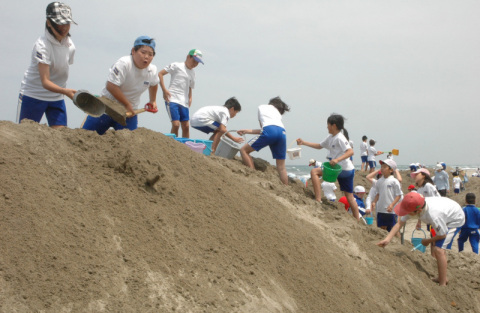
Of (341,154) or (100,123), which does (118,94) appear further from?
(341,154)

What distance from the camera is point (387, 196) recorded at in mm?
8422

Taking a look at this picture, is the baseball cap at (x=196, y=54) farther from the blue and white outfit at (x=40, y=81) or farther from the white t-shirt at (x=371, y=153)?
the white t-shirt at (x=371, y=153)

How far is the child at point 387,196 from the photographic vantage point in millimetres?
8406

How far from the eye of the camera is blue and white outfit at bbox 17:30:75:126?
511 centimetres

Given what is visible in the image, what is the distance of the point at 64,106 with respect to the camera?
5535mm

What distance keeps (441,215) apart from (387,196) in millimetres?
1826

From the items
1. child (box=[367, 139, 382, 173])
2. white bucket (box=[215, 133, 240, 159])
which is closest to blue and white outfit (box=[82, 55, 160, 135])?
white bucket (box=[215, 133, 240, 159])

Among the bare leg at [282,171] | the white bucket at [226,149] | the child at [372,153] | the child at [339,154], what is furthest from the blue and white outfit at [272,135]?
the child at [372,153]

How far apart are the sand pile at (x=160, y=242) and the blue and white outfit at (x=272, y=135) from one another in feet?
4.72

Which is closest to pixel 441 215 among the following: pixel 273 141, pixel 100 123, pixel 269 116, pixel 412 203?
pixel 412 203

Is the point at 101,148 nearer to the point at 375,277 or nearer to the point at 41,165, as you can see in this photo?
the point at 41,165

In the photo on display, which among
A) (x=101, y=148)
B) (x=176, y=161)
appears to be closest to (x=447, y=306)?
(x=176, y=161)

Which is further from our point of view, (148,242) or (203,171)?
(203,171)

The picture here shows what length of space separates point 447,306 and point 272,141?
3.41 metres
